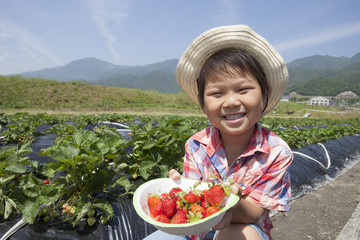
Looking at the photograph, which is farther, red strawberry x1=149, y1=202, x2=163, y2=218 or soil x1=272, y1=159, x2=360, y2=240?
soil x1=272, y1=159, x2=360, y2=240

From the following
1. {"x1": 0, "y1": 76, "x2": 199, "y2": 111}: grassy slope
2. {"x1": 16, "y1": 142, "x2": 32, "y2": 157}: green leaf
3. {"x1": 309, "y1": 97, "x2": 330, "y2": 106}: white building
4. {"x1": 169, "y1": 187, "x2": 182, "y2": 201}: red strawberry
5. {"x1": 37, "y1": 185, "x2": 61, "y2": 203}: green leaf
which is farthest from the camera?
{"x1": 309, "y1": 97, "x2": 330, "y2": 106}: white building

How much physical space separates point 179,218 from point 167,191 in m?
0.34

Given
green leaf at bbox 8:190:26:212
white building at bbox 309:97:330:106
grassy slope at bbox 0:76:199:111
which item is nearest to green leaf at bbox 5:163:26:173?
green leaf at bbox 8:190:26:212

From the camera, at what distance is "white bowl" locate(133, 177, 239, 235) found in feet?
2.95

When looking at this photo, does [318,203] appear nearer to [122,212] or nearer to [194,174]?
[194,174]

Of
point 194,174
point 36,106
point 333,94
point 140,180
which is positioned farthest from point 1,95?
point 333,94

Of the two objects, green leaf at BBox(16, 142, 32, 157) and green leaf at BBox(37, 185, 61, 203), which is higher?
green leaf at BBox(16, 142, 32, 157)

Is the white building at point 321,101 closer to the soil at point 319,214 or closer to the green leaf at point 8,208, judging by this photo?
the soil at point 319,214

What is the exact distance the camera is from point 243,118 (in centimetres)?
127

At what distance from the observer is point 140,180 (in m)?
2.71

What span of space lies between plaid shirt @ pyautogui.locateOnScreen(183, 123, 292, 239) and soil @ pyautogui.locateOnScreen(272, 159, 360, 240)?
1302mm

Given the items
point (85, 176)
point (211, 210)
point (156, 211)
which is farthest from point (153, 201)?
point (85, 176)

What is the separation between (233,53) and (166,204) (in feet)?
3.10

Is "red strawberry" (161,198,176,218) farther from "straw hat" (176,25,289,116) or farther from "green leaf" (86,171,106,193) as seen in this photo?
"green leaf" (86,171,106,193)
